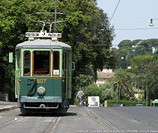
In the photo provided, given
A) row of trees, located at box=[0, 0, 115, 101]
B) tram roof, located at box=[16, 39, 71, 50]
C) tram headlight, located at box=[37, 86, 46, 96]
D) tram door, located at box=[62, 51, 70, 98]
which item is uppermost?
row of trees, located at box=[0, 0, 115, 101]

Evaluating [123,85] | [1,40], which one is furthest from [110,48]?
[123,85]

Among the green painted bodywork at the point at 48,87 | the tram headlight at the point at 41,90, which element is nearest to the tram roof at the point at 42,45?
the green painted bodywork at the point at 48,87

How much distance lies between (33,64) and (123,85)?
10644 cm

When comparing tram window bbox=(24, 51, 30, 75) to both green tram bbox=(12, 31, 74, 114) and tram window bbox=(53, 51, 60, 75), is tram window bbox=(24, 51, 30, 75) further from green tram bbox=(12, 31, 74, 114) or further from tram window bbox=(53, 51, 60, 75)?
tram window bbox=(53, 51, 60, 75)

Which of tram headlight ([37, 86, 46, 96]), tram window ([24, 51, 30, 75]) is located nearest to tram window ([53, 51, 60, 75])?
tram headlight ([37, 86, 46, 96])

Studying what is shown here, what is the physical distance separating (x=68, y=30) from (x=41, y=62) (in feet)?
104

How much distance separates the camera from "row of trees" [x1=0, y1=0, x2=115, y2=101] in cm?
5139

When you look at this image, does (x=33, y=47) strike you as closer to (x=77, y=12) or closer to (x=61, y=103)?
(x=61, y=103)

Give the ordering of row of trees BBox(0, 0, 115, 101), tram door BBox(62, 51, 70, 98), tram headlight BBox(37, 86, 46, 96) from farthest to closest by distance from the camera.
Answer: row of trees BBox(0, 0, 115, 101), tram door BBox(62, 51, 70, 98), tram headlight BBox(37, 86, 46, 96)

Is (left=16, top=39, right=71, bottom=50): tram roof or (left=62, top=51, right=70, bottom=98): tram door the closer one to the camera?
(left=16, top=39, right=71, bottom=50): tram roof

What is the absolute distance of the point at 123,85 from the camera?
126375 mm

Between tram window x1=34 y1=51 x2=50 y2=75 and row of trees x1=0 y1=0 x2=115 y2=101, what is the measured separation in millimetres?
29264

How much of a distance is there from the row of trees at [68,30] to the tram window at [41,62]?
96.0 feet

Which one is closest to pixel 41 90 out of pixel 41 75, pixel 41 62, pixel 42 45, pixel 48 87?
pixel 48 87
